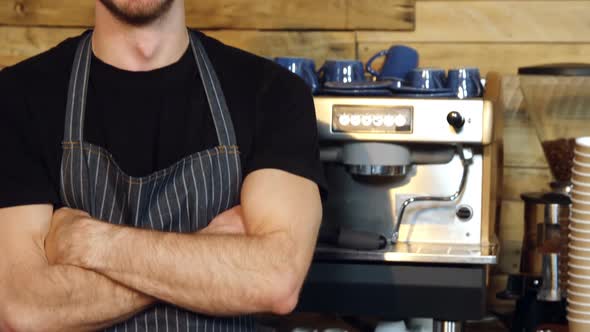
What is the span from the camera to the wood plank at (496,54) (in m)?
2.58

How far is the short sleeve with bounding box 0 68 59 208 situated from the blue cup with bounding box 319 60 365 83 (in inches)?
30.1

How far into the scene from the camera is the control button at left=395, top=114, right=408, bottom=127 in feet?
6.98

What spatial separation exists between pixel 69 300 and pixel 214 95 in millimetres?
427

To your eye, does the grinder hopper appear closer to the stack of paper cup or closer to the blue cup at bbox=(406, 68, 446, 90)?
the blue cup at bbox=(406, 68, 446, 90)

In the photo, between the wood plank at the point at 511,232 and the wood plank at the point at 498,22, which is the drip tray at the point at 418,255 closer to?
the wood plank at the point at 511,232

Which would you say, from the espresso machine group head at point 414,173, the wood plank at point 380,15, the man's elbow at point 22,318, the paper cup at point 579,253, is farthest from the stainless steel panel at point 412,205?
the man's elbow at point 22,318

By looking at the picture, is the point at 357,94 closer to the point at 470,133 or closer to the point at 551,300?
the point at 470,133

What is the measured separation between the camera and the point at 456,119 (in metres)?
2.10

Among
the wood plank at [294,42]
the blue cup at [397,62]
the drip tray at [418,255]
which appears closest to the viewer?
the drip tray at [418,255]

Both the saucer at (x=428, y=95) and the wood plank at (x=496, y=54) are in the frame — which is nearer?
the saucer at (x=428, y=95)

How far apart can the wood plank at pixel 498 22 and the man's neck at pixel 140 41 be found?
94cm

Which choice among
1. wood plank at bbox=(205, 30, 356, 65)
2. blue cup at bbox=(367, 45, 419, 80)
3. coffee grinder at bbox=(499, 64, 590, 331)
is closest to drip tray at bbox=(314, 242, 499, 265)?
coffee grinder at bbox=(499, 64, 590, 331)

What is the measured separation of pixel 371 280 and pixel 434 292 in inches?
5.0

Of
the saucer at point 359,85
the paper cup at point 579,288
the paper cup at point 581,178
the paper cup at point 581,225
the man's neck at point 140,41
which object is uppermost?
the man's neck at point 140,41
